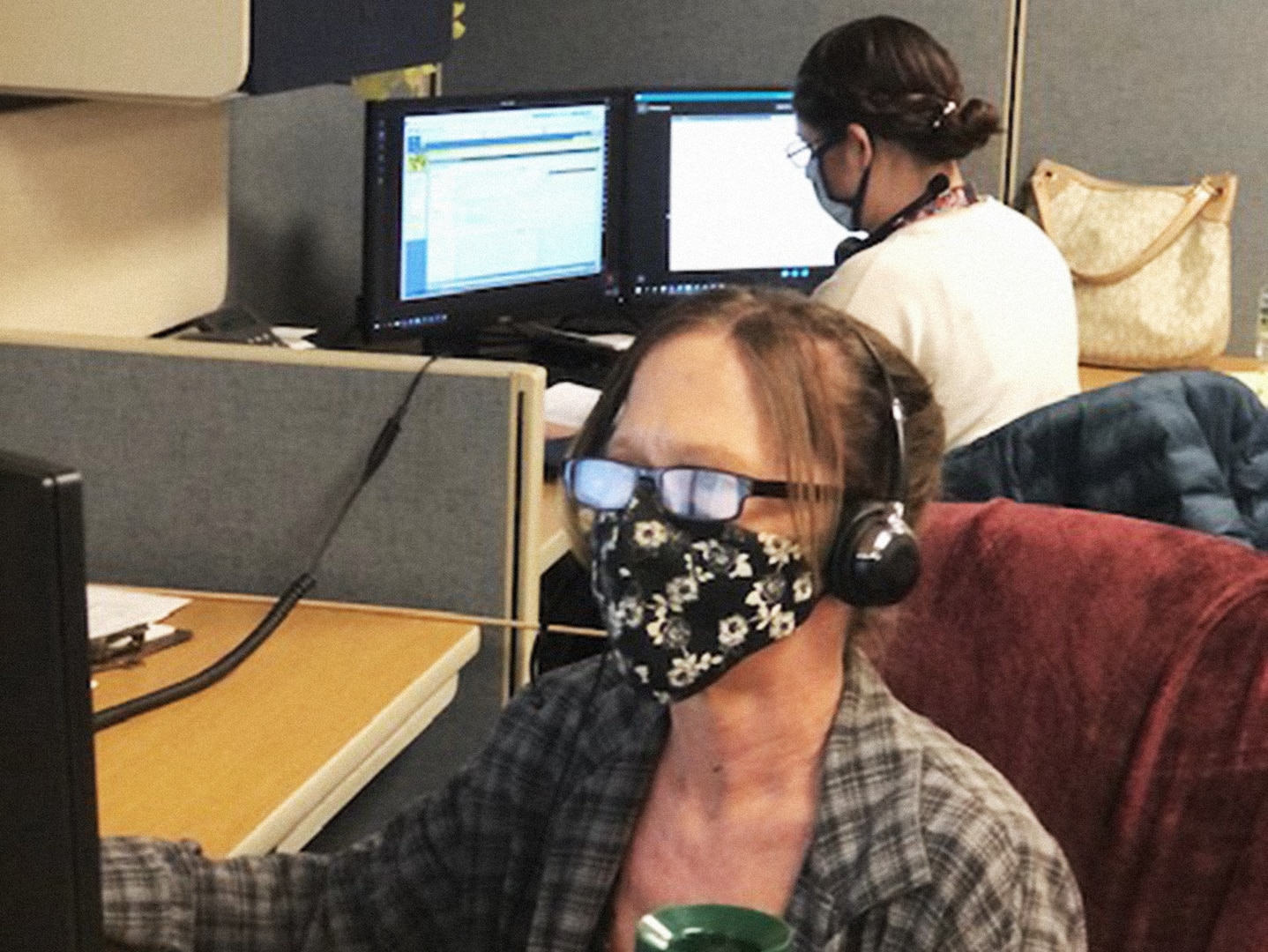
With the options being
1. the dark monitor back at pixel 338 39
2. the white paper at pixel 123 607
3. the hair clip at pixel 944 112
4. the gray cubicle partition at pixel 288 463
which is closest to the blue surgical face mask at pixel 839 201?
the hair clip at pixel 944 112

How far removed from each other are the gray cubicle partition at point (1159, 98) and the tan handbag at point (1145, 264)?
51mm

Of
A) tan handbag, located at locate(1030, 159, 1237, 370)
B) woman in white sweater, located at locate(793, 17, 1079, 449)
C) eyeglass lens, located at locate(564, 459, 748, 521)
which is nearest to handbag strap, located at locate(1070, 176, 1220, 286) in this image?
tan handbag, located at locate(1030, 159, 1237, 370)

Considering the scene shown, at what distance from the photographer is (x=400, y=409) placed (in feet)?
7.18

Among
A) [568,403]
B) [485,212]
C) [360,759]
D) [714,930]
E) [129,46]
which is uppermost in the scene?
[129,46]

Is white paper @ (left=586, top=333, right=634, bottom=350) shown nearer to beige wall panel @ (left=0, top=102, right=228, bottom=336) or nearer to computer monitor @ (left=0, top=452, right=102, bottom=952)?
beige wall panel @ (left=0, top=102, right=228, bottom=336)

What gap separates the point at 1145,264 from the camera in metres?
3.86

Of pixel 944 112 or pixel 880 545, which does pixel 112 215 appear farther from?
pixel 880 545

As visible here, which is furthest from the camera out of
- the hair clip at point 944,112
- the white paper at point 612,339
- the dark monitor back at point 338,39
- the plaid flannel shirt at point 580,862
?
the white paper at point 612,339

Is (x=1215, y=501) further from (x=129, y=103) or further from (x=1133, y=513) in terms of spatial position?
(x=129, y=103)

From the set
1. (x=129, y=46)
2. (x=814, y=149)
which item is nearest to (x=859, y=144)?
(x=814, y=149)

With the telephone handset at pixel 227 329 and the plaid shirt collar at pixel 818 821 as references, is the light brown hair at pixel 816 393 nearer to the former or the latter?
the plaid shirt collar at pixel 818 821

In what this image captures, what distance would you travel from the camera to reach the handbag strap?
151 inches

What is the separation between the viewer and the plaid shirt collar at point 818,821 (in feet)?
4.22

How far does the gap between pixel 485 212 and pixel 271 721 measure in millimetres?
1534
